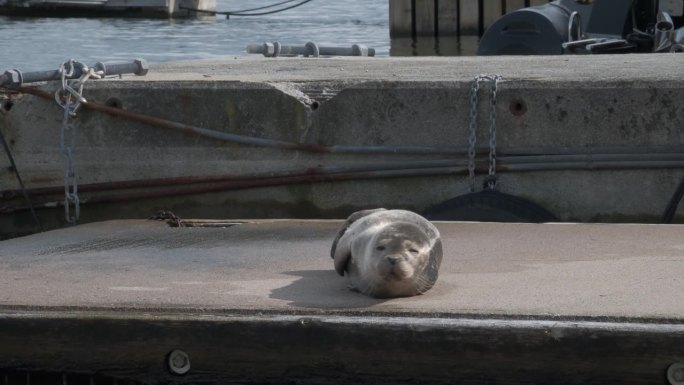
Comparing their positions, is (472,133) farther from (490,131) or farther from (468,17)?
(468,17)

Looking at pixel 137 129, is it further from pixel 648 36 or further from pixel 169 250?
pixel 648 36

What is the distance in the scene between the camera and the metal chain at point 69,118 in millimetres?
6672

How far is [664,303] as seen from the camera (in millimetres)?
4301

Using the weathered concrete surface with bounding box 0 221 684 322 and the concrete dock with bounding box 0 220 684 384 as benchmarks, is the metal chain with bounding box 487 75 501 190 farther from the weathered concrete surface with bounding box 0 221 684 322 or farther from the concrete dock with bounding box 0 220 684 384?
Result: the concrete dock with bounding box 0 220 684 384

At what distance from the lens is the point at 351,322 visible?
4.24m

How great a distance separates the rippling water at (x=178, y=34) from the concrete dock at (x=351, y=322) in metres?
Answer: 16.2

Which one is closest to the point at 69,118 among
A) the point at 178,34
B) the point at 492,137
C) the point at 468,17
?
the point at 492,137

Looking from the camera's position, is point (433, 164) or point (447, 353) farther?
point (433, 164)

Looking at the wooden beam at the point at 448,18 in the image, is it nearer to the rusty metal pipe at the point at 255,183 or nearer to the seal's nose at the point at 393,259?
the rusty metal pipe at the point at 255,183

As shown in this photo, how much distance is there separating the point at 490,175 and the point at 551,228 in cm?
70

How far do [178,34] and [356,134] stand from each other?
79.7 feet

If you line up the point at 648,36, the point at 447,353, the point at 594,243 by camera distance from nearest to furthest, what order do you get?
the point at 447,353 → the point at 594,243 → the point at 648,36

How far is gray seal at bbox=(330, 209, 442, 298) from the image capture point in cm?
441

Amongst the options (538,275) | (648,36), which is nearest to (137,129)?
(538,275)
